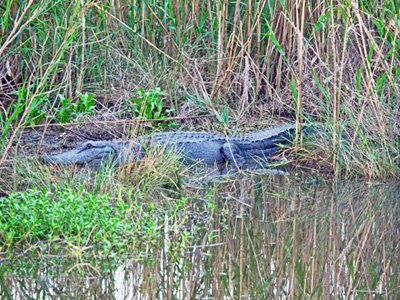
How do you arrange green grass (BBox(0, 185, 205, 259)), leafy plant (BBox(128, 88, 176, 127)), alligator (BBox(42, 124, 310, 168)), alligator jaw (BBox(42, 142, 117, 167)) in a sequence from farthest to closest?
leafy plant (BBox(128, 88, 176, 127)) → alligator (BBox(42, 124, 310, 168)) → alligator jaw (BBox(42, 142, 117, 167)) → green grass (BBox(0, 185, 205, 259))

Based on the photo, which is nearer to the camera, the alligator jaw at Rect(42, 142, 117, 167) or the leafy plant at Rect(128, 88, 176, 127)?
the alligator jaw at Rect(42, 142, 117, 167)

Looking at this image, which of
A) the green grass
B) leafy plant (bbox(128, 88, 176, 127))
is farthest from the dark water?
leafy plant (bbox(128, 88, 176, 127))

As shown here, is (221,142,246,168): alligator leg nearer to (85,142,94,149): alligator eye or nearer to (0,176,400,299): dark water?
(85,142,94,149): alligator eye

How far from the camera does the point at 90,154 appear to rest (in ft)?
22.6

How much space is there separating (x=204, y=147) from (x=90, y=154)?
1.00m

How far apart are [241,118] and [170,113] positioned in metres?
0.64

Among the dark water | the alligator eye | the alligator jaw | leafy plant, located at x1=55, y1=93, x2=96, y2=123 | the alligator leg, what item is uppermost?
the dark water

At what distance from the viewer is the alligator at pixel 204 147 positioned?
6.86 m

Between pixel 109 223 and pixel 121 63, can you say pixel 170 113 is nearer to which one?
pixel 121 63

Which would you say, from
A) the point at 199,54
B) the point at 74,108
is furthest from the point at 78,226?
the point at 199,54

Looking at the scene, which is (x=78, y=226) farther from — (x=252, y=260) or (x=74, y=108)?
(x=74, y=108)

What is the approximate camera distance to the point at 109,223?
4703mm

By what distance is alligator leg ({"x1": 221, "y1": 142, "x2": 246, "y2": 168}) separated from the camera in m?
7.41

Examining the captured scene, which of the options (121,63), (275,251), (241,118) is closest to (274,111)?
(241,118)
